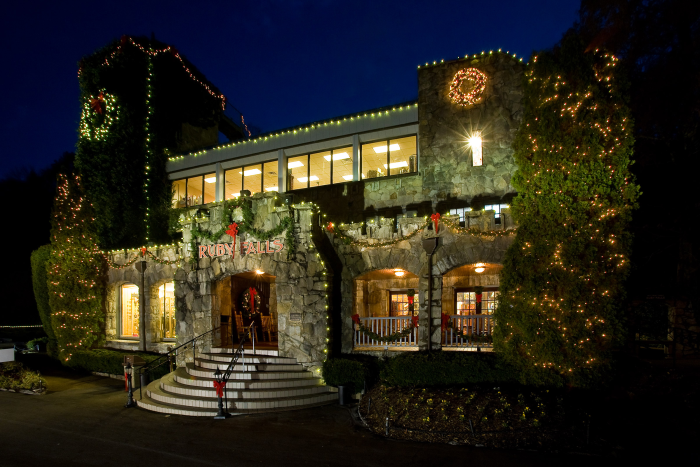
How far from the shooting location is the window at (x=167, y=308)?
17.8 meters

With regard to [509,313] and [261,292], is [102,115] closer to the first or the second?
[261,292]

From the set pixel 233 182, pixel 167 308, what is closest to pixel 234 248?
pixel 167 308

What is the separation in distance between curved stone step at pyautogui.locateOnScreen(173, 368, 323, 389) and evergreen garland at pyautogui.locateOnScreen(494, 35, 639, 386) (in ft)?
16.7

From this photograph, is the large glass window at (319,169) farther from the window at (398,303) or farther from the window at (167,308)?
the window at (167,308)

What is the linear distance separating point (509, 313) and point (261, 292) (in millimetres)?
9399

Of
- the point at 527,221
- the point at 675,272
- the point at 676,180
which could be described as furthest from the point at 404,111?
the point at 675,272

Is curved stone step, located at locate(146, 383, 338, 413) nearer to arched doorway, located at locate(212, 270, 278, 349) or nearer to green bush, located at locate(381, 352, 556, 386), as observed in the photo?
green bush, located at locate(381, 352, 556, 386)

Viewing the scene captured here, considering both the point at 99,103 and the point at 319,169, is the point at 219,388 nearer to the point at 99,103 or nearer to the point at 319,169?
the point at 319,169

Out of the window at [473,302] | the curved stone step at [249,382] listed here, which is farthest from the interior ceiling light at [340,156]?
the curved stone step at [249,382]

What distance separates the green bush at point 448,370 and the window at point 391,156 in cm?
751

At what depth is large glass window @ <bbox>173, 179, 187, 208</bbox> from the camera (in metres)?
21.8

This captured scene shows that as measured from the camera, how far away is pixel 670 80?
557 inches

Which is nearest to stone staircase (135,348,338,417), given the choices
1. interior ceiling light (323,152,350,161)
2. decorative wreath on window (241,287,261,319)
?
decorative wreath on window (241,287,261,319)

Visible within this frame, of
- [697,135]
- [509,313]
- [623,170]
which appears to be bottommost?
[509,313]
